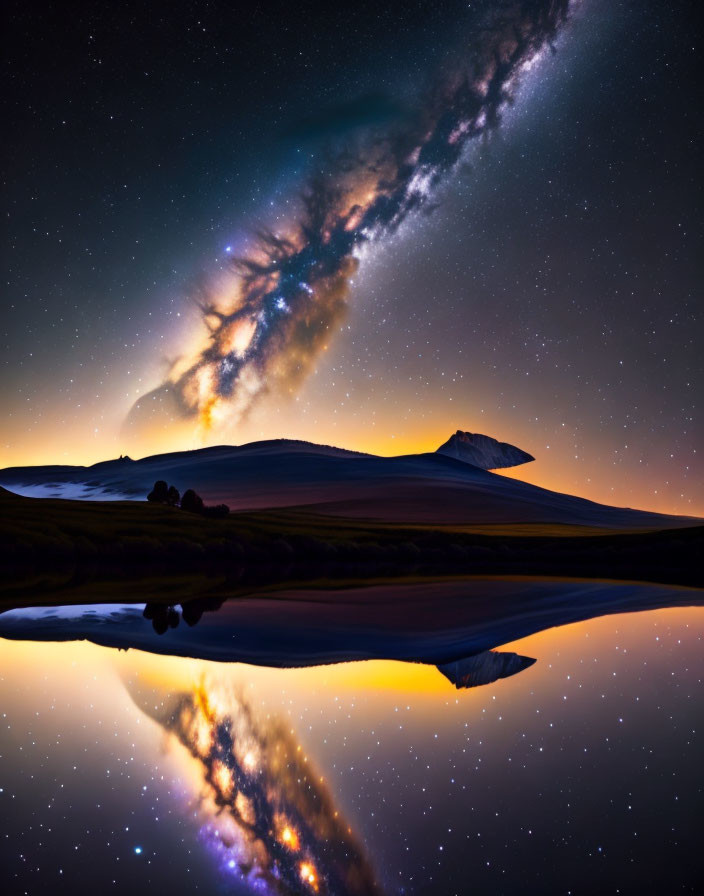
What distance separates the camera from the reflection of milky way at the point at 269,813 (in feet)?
17.3

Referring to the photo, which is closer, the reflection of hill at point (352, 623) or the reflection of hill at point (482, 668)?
the reflection of hill at point (482, 668)

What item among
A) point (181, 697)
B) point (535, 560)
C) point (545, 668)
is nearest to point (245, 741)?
point (181, 697)

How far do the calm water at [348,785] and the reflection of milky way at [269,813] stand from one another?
20mm

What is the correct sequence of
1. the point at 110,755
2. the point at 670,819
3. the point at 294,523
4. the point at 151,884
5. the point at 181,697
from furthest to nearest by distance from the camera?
the point at 294,523 < the point at 181,697 < the point at 110,755 < the point at 670,819 < the point at 151,884

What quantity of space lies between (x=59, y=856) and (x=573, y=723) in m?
6.07

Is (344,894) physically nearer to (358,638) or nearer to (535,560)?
(358,638)

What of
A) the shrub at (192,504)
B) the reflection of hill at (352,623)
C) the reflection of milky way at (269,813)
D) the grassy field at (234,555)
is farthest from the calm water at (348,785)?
the shrub at (192,504)

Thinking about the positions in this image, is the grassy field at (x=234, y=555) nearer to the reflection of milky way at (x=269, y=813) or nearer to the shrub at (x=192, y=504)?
the shrub at (x=192, y=504)

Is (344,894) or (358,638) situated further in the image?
(358,638)

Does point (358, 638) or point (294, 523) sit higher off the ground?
point (294, 523)

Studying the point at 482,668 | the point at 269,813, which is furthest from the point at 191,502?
the point at 269,813

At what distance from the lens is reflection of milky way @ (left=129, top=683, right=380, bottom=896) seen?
528 centimetres

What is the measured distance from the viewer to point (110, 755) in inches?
305

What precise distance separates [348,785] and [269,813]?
0.82m
